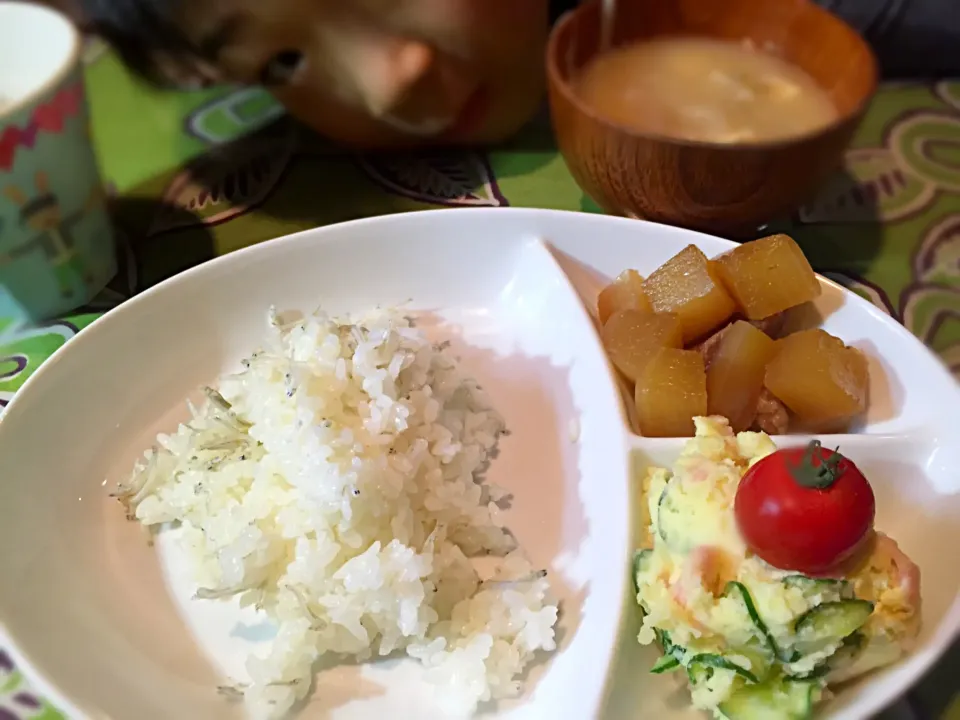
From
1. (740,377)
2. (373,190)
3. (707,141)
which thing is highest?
(707,141)

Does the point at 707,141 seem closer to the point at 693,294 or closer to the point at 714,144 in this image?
the point at 714,144

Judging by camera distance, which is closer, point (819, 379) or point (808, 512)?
point (808, 512)

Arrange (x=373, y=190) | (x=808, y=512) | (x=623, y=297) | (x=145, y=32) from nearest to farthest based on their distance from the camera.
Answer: (x=808, y=512)
(x=623, y=297)
(x=145, y=32)
(x=373, y=190)

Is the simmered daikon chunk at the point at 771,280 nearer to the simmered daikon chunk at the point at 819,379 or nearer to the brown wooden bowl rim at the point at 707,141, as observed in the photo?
the simmered daikon chunk at the point at 819,379

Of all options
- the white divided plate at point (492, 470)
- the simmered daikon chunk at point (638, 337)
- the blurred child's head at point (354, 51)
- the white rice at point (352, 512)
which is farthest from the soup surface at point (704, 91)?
the white rice at point (352, 512)

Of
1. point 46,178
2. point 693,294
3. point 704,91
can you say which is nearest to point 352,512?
point 693,294

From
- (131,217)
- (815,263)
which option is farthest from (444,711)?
(131,217)
